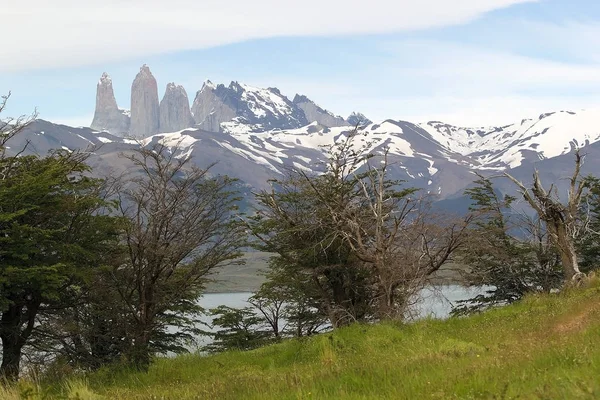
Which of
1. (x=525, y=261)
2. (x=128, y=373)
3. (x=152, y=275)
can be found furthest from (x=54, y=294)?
(x=525, y=261)

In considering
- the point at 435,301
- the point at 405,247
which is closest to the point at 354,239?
the point at 405,247

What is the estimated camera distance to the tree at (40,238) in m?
18.2

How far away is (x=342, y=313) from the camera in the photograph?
29.6 meters

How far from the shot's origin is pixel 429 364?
8.28 m

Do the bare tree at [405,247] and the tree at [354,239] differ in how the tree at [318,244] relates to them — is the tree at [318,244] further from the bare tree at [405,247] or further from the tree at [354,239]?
the bare tree at [405,247]

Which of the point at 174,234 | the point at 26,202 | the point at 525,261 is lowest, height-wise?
the point at 525,261

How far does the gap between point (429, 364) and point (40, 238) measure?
14.4 m

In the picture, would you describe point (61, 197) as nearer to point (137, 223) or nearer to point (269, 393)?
point (137, 223)

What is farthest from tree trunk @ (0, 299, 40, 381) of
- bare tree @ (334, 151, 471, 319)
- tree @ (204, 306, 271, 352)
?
tree @ (204, 306, 271, 352)

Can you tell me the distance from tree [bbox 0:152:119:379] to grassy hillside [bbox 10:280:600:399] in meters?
4.64

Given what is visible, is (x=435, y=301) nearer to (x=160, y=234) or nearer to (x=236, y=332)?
(x=236, y=332)

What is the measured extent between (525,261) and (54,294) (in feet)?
103

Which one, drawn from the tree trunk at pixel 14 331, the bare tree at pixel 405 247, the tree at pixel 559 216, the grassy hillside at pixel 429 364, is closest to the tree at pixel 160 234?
the grassy hillside at pixel 429 364

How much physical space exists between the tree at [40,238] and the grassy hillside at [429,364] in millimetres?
4635
